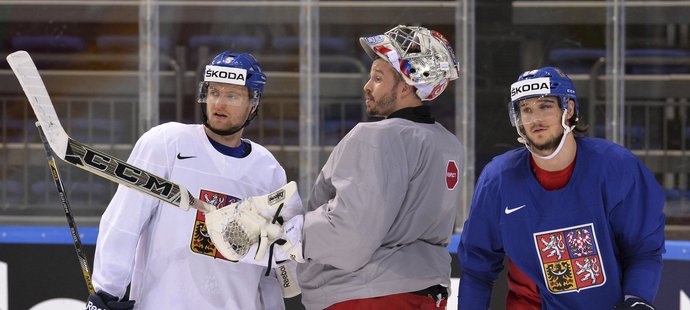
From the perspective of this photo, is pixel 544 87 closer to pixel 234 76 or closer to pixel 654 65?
pixel 234 76

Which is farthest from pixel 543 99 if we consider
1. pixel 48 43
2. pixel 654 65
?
pixel 48 43

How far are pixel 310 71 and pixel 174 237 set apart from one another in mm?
1812

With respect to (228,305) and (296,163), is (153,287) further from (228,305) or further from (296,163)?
(296,163)

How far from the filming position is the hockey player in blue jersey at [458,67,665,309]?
8.11 ft

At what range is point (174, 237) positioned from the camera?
256cm

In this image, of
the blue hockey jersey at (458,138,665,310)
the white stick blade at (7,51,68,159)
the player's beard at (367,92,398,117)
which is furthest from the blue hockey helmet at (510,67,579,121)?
the white stick blade at (7,51,68,159)

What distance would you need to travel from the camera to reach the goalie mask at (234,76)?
260cm

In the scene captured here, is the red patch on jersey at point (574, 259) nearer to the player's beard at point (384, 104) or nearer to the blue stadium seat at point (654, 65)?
A: the player's beard at point (384, 104)

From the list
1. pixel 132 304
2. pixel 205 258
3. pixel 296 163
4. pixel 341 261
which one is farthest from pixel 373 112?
pixel 296 163

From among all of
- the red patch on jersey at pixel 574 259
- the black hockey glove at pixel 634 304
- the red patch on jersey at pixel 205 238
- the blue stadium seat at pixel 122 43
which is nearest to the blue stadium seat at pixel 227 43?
the blue stadium seat at pixel 122 43

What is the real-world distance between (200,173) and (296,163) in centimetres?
166

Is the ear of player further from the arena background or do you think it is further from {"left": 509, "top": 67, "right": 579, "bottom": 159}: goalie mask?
the arena background

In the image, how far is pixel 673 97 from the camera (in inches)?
163

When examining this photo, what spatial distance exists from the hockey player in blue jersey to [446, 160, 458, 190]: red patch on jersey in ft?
0.54
